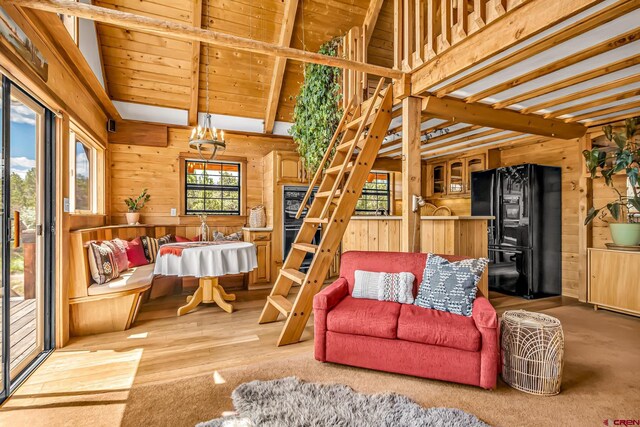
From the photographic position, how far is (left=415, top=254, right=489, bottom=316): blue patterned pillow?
2447mm

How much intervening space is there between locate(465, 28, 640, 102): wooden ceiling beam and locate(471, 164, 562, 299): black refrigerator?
6.33ft

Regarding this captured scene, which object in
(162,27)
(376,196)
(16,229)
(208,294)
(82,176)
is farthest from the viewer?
(376,196)

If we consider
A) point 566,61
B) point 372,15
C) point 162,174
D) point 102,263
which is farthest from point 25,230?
point 372,15

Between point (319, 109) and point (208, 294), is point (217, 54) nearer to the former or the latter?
point (319, 109)

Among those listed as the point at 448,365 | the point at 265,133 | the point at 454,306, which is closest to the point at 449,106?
the point at 454,306

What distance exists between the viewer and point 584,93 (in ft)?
10.5

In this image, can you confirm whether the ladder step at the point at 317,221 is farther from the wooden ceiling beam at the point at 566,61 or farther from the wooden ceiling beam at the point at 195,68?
the wooden ceiling beam at the point at 195,68

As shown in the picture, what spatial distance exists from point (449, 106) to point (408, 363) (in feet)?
8.17

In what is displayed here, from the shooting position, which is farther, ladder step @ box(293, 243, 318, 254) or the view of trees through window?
the view of trees through window

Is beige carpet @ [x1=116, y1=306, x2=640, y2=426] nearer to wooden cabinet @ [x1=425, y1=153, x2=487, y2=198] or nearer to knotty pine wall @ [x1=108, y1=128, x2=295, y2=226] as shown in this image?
knotty pine wall @ [x1=108, y1=128, x2=295, y2=226]

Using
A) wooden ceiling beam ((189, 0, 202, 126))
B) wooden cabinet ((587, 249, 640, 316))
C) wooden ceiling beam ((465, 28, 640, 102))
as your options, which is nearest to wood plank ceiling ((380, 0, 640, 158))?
wooden ceiling beam ((465, 28, 640, 102))

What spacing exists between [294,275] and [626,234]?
381 cm

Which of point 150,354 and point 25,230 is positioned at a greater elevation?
point 25,230

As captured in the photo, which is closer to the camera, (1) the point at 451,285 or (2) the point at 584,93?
(1) the point at 451,285
